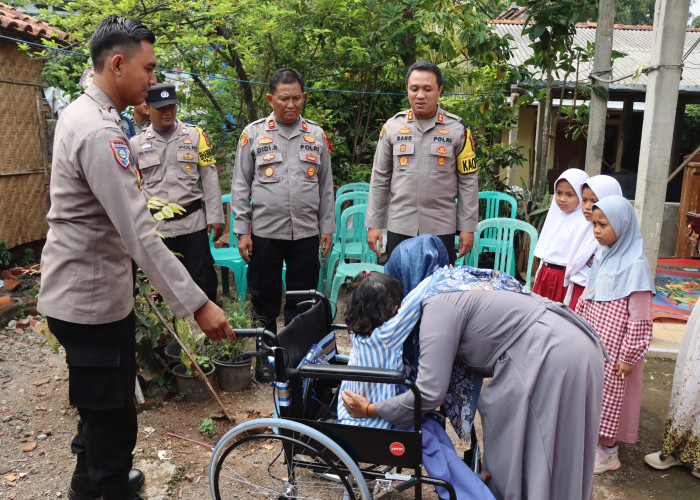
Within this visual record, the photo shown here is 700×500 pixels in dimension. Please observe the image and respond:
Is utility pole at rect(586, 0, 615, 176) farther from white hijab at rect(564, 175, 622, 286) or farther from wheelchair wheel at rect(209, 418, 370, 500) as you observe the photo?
wheelchair wheel at rect(209, 418, 370, 500)

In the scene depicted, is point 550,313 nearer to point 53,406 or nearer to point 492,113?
point 53,406

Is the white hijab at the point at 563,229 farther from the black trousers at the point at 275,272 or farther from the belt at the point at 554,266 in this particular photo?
the black trousers at the point at 275,272

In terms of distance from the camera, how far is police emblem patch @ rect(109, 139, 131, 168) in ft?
6.06

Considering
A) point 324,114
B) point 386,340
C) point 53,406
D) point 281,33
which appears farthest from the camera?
point 324,114

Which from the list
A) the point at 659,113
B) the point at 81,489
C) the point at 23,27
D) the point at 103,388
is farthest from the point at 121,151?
the point at 23,27

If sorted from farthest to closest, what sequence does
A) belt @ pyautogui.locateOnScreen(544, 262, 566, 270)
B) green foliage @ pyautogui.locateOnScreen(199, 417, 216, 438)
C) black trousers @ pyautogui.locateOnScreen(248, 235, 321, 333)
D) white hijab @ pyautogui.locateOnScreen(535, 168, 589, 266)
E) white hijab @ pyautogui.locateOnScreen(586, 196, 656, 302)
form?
black trousers @ pyautogui.locateOnScreen(248, 235, 321, 333) → belt @ pyautogui.locateOnScreen(544, 262, 566, 270) → white hijab @ pyautogui.locateOnScreen(535, 168, 589, 266) → green foliage @ pyautogui.locateOnScreen(199, 417, 216, 438) → white hijab @ pyautogui.locateOnScreen(586, 196, 656, 302)

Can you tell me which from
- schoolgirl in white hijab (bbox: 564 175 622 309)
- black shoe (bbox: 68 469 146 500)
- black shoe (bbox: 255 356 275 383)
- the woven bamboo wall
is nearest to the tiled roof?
the woven bamboo wall

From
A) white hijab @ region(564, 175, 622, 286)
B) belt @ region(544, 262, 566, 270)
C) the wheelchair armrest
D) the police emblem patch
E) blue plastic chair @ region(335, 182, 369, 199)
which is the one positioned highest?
the police emblem patch

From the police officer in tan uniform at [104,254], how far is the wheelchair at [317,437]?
1.20ft

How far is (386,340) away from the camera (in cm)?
209

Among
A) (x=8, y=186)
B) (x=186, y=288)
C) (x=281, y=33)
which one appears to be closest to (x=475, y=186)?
(x=186, y=288)

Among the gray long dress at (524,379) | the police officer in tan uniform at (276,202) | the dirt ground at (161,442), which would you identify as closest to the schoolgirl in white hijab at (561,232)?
the dirt ground at (161,442)

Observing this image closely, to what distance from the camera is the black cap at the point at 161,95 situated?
3.76m

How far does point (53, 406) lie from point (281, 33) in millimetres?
4008
